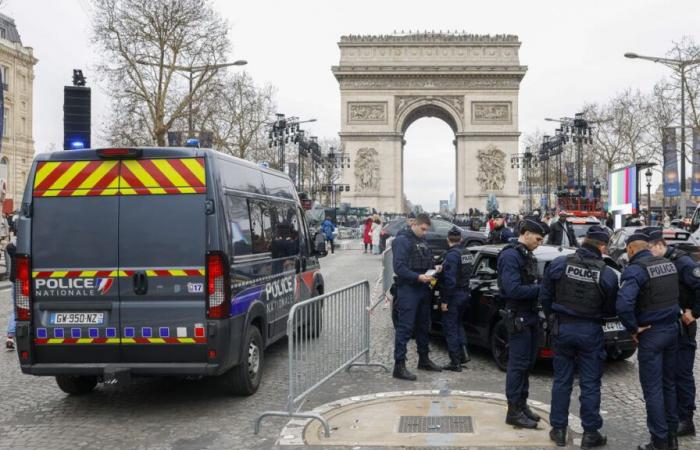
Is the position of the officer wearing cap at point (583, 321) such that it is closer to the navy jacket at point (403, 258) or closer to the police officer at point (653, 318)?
the police officer at point (653, 318)

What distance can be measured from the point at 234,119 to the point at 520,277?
1715 inches

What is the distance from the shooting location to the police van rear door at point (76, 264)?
648 centimetres

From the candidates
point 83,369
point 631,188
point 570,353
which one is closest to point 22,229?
point 83,369

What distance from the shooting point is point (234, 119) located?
48.2 m

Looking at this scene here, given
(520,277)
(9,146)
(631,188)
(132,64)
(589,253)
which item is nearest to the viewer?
(589,253)

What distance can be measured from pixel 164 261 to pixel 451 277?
11.3 ft

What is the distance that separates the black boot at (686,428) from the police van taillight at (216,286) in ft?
12.7

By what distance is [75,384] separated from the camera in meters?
7.39

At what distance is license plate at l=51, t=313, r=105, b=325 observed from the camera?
21.2 ft

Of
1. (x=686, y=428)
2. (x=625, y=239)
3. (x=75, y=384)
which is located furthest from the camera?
(x=625, y=239)

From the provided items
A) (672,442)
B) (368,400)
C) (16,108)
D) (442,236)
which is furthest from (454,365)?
(16,108)

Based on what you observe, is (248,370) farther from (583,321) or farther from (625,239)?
(625,239)

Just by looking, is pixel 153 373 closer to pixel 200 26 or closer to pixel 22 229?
pixel 22 229

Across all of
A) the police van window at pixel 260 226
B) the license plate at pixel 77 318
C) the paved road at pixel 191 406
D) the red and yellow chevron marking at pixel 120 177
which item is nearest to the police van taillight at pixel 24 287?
the license plate at pixel 77 318
